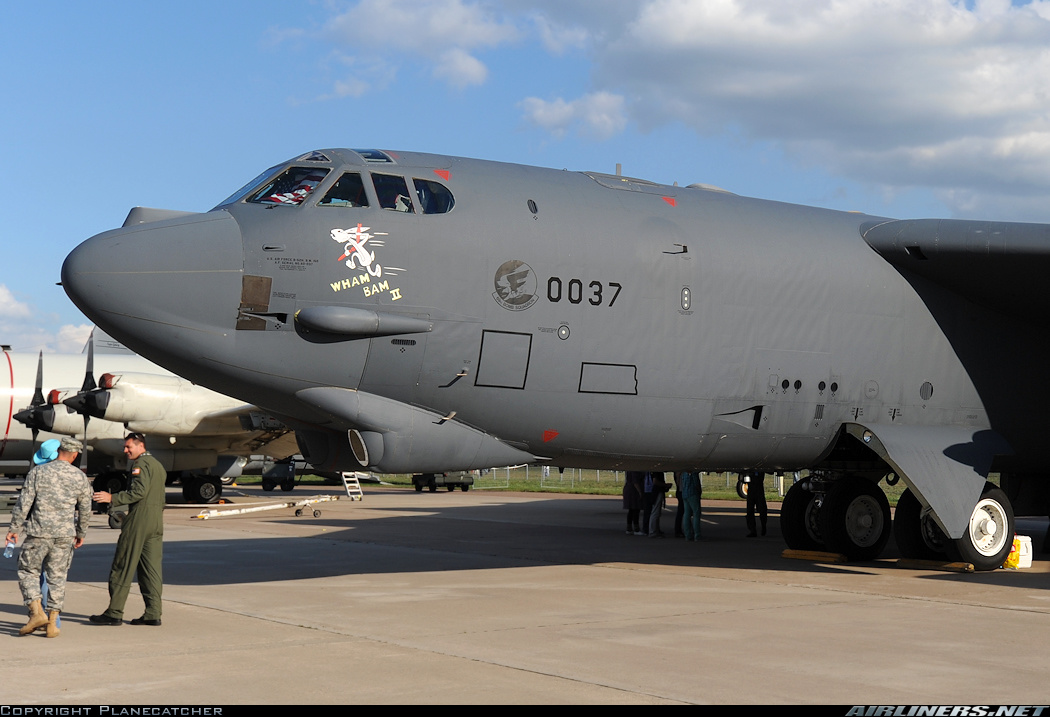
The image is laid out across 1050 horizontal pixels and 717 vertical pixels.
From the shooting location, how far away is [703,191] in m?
14.2

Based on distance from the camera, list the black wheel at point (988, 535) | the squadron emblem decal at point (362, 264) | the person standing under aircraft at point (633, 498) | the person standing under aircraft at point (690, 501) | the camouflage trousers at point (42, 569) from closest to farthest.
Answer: the camouflage trousers at point (42, 569) → the squadron emblem decal at point (362, 264) → the black wheel at point (988, 535) → the person standing under aircraft at point (690, 501) → the person standing under aircraft at point (633, 498)

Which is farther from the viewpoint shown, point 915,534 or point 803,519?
point 803,519

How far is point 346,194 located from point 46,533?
4.63 metres

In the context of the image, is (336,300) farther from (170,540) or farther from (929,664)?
(170,540)

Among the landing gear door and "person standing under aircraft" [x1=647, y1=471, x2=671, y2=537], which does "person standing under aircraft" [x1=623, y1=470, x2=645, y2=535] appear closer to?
"person standing under aircraft" [x1=647, y1=471, x2=671, y2=537]

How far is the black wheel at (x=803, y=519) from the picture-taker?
16.8 meters

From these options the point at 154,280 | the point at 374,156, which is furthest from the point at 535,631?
the point at 374,156

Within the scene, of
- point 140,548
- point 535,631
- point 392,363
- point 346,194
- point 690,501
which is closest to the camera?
point 535,631

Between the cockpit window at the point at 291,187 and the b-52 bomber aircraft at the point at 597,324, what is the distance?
0.03 m

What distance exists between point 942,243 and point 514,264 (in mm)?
6293

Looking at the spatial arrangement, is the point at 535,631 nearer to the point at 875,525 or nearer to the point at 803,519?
the point at 803,519

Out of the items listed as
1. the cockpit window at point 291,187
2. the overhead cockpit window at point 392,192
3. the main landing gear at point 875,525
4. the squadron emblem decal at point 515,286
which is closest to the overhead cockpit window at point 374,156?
the overhead cockpit window at point 392,192

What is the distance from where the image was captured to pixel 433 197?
11.6 meters

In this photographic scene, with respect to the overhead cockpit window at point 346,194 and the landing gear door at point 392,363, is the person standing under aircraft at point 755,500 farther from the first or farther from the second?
the overhead cockpit window at point 346,194
